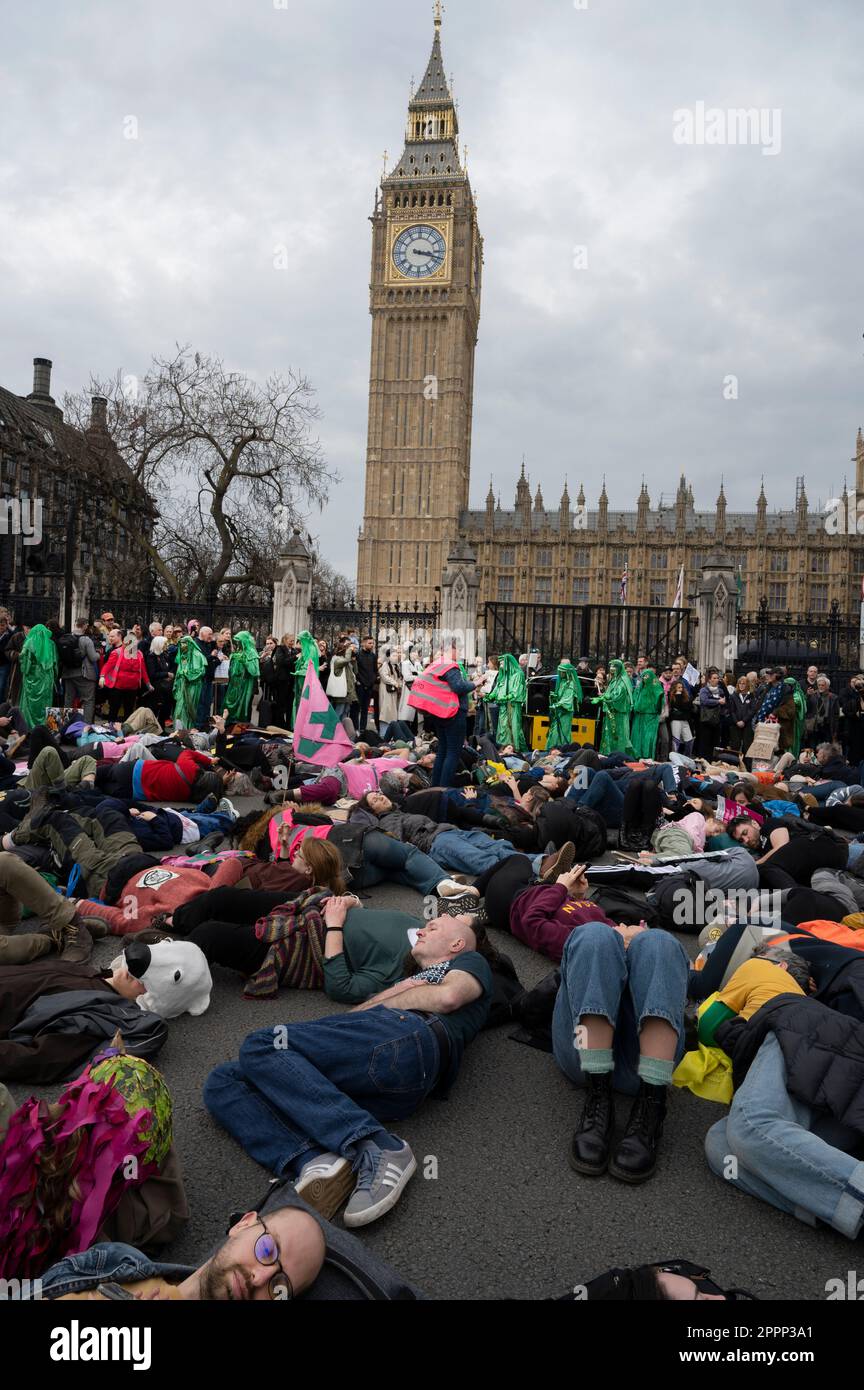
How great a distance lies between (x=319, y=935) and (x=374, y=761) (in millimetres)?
5678

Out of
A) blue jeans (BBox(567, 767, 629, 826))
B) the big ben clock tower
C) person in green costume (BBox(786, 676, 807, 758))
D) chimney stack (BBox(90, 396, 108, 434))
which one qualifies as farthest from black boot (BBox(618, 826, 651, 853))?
the big ben clock tower

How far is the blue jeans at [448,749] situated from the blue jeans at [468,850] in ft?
8.82

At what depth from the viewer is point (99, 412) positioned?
27.1m

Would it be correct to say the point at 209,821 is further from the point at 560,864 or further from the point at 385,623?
the point at 385,623

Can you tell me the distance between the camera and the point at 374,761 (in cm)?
1002

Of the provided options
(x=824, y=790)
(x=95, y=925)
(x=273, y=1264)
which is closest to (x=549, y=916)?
(x=95, y=925)

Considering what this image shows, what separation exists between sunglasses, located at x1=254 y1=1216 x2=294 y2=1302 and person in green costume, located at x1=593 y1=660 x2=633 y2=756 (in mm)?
11130

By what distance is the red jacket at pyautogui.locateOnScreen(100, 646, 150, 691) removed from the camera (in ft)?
42.0

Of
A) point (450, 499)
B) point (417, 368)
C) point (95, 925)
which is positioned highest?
point (417, 368)

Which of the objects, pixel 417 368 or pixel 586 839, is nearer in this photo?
Result: pixel 586 839

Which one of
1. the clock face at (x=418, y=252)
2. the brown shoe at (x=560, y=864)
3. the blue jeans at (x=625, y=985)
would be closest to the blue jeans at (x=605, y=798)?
the brown shoe at (x=560, y=864)

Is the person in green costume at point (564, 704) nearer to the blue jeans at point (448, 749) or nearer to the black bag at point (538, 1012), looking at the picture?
the blue jeans at point (448, 749)

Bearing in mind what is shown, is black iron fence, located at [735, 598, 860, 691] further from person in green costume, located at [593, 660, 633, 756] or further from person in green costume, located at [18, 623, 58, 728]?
person in green costume, located at [18, 623, 58, 728]

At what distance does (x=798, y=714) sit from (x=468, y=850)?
8584 millimetres
